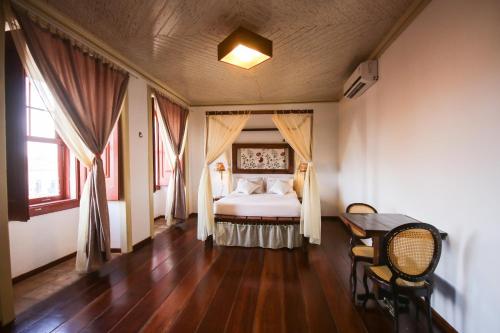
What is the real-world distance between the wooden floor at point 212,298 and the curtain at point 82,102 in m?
0.51

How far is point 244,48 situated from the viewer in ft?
7.34

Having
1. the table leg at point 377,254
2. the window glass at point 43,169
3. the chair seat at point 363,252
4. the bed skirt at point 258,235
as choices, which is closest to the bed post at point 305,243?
the bed skirt at point 258,235

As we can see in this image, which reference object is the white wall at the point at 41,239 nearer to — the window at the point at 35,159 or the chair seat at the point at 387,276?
the window at the point at 35,159

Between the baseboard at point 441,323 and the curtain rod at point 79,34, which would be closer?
the baseboard at point 441,323

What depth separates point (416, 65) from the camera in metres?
2.00

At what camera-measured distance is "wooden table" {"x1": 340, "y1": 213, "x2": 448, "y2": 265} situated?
172 cm

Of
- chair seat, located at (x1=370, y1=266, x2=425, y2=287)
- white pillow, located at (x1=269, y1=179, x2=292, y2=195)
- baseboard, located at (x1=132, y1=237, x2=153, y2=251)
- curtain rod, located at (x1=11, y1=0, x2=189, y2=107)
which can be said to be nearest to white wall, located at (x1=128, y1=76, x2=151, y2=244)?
baseboard, located at (x1=132, y1=237, x2=153, y2=251)

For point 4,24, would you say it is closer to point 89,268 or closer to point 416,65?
point 89,268

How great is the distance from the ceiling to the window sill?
2137 mm

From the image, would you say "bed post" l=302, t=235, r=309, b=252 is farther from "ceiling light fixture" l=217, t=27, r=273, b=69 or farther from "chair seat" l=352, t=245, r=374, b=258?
"ceiling light fixture" l=217, t=27, r=273, b=69

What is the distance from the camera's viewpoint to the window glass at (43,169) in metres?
2.65

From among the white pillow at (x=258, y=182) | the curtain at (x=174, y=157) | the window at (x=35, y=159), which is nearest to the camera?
the window at (x=35, y=159)

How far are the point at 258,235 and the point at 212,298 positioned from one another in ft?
4.33

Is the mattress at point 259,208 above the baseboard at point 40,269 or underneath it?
above
